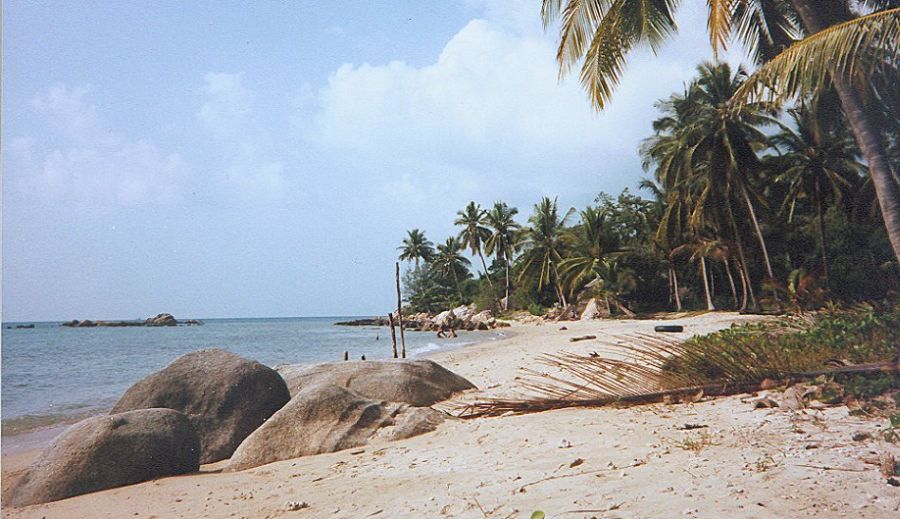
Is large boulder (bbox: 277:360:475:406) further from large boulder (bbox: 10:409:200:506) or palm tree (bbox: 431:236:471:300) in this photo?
palm tree (bbox: 431:236:471:300)

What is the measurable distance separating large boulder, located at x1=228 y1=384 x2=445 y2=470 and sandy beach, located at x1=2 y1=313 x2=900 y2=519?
241 mm

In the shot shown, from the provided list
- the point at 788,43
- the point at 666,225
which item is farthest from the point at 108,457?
the point at 666,225

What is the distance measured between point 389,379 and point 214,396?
95.7 inches

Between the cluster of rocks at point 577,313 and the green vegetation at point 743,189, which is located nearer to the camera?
the green vegetation at point 743,189

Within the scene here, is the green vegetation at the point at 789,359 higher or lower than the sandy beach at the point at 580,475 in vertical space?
higher

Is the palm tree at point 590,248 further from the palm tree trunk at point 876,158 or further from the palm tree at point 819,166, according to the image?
the palm tree trunk at point 876,158

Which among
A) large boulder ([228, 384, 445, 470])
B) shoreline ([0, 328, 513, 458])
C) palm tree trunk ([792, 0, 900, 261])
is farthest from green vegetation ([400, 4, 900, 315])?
shoreline ([0, 328, 513, 458])

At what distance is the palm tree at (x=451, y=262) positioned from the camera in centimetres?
5788

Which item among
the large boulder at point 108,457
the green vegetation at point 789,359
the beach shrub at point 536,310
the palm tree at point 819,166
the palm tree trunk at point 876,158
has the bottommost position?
the large boulder at point 108,457

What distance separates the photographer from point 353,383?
8172 mm

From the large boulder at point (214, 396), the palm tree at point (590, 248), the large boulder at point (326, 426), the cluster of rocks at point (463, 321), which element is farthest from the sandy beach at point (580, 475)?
the cluster of rocks at point (463, 321)

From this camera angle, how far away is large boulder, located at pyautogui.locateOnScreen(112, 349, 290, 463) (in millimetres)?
6867

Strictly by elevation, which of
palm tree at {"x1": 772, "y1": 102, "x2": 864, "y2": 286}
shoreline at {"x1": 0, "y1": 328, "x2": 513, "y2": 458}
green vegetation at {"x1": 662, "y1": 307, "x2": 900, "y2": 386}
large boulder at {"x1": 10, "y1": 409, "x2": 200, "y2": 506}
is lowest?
shoreline at {"x1": 0, "y1": 328, "x2": 513, "y2": 458}

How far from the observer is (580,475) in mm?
3145
